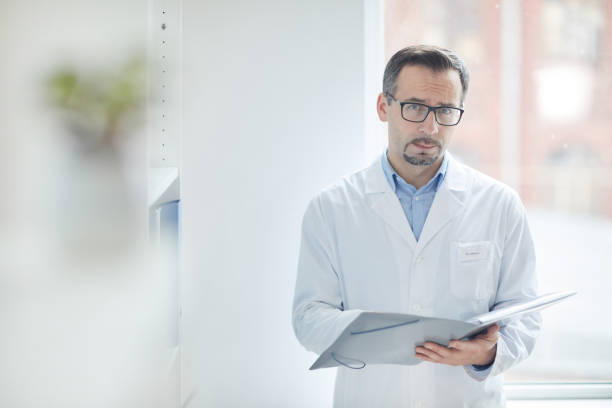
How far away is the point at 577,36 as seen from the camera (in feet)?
6.01

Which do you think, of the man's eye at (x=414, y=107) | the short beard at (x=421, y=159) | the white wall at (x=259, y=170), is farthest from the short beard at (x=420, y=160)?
the white wall at (x=259, y=170)

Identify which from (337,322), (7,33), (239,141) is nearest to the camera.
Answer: (7,33)

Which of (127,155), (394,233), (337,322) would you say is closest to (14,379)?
(127,155)

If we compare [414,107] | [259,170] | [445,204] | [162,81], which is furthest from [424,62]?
[162,81]

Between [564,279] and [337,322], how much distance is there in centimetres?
114

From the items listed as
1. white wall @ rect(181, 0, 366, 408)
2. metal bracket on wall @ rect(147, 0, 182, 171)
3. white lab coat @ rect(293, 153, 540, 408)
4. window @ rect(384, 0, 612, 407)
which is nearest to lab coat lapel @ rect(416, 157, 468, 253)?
white lab coat @ rect(293, 153, 540, 408)

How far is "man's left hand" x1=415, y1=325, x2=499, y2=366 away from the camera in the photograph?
105cm

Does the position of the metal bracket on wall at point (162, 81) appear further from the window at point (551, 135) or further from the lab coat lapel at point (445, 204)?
the window at point (551, 135)

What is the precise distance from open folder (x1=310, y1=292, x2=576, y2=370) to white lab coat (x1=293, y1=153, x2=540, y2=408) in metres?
0.18

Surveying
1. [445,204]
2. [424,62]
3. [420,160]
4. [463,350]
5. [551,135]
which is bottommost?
[463,350]

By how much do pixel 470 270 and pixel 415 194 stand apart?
0.77ft

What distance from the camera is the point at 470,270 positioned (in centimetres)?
124

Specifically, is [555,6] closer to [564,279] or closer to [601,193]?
[601,193]

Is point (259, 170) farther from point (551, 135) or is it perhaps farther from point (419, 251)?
point (551, 135)
